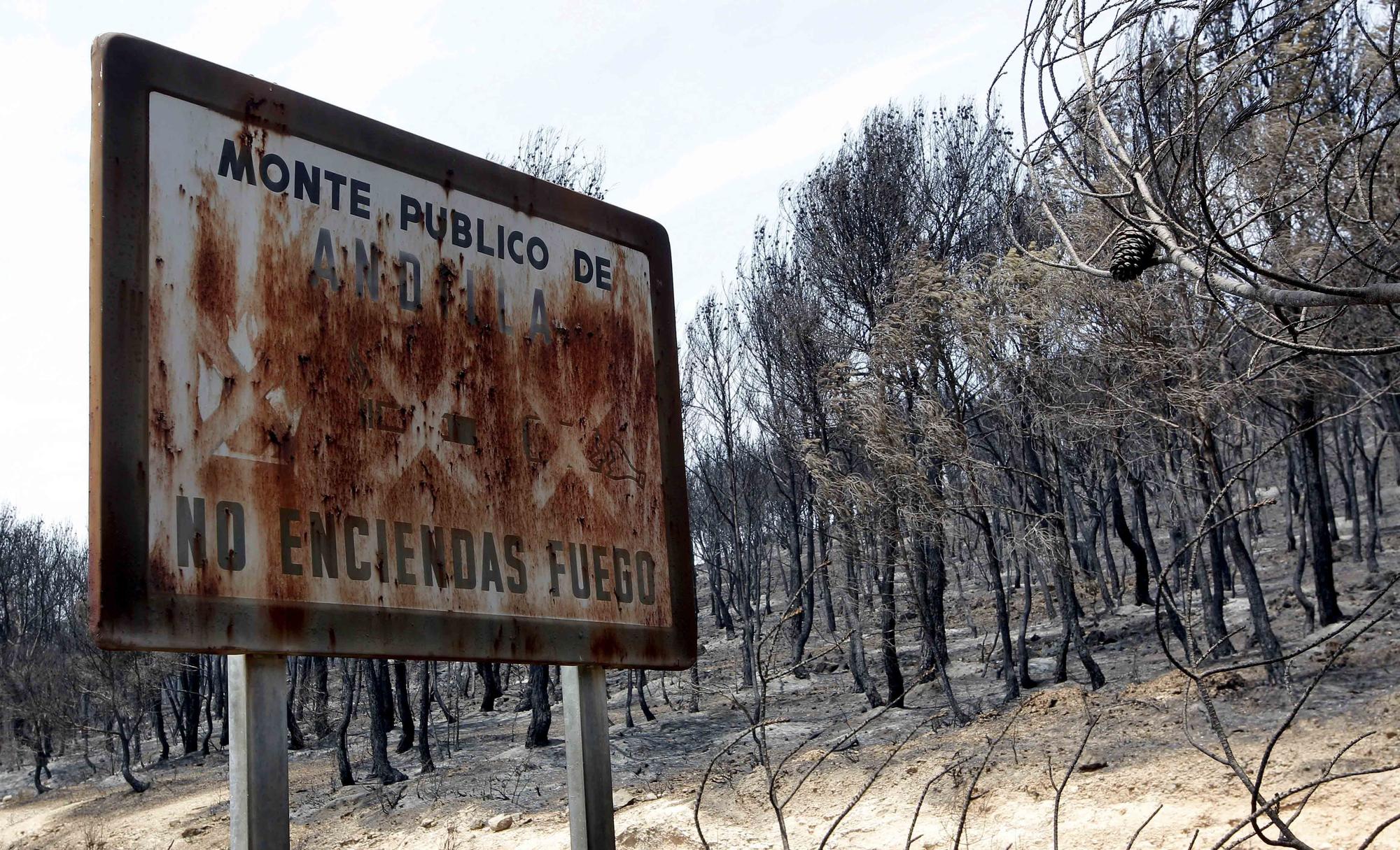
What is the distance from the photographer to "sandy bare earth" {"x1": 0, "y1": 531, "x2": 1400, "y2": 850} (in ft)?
39.7

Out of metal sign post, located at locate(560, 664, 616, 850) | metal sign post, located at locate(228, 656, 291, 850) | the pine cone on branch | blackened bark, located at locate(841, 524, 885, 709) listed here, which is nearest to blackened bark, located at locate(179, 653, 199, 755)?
blackened bark, located at locate(841, 524, 885, 709)

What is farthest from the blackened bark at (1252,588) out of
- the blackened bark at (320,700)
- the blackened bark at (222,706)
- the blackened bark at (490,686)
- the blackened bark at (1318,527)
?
the blackened bark at (222,706)

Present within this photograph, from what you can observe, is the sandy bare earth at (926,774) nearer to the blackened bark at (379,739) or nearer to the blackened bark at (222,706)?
the blackened bark at (379,739)

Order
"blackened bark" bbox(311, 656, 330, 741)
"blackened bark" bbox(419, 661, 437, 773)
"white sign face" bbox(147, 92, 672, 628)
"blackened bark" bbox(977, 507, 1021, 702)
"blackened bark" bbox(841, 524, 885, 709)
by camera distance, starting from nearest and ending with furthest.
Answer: "white sign face" bbox(147, 92, 672, 628), "blackened bark" bbox(977, 507, 1021, 702), "blackened bark" bbox(841, 524, 885, 709), "blackened bark" bbox(419, 661, 437, 773), "blackened bark" bbox(311, 656, 330, 741)

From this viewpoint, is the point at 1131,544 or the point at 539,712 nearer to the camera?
the point at 539,712

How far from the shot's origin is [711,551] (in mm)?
41875

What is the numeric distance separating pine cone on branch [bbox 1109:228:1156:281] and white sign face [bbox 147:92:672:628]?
1.90 meters

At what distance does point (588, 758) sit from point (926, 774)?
14.6 meters

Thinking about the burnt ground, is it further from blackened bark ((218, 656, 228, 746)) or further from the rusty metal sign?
blackened bark ((218, 656, 228, 746))

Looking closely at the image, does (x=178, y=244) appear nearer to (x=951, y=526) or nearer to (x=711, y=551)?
(x=951, y=526)

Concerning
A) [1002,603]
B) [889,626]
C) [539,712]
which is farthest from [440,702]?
[1002,603]

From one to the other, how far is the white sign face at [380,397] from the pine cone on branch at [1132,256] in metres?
1.90

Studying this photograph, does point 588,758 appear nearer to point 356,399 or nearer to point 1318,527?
point 356,399

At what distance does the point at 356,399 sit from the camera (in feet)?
6.55
